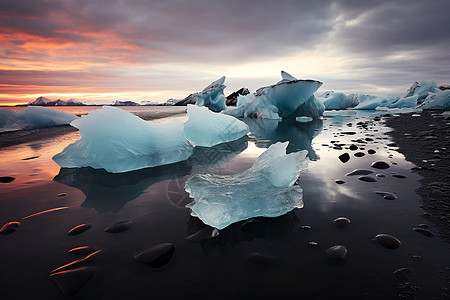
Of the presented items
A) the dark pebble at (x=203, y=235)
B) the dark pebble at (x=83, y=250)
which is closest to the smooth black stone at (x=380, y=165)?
the dark pebble at (x=203, y=235)

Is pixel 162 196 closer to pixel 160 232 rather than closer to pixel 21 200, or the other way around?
pixel 160 232

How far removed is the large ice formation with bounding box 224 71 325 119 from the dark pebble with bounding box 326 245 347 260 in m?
11.7

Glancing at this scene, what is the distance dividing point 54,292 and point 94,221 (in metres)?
0.78

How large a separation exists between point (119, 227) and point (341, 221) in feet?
5.87

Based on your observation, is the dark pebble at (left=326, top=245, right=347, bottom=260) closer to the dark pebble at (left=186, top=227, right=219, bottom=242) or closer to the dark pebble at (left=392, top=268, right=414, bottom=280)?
the dark pebble at (left=392, top=268, right=414, bottom=280)

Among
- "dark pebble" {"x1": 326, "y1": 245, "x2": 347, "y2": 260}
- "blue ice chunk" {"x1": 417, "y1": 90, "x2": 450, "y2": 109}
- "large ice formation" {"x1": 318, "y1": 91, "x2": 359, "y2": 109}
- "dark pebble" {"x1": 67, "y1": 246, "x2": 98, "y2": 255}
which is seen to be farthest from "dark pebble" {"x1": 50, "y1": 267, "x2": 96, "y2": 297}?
"large ice formation" {"x1": 318, "y1": 91, "x2": 359, "y2": 109}

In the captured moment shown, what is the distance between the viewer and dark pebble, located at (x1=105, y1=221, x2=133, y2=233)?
67.8 inches

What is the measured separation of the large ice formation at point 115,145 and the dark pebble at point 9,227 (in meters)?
1.59

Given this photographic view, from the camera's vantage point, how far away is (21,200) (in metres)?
2.36

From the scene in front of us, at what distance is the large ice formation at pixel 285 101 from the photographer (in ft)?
40.5

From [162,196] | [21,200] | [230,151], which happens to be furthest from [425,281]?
[230,151]

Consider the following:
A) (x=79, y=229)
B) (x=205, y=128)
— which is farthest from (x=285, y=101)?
(x=79, y=229)

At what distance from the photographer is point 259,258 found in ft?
4.45

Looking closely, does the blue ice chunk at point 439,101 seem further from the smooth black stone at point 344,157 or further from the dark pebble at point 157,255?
the dark pebble at point 157,255
